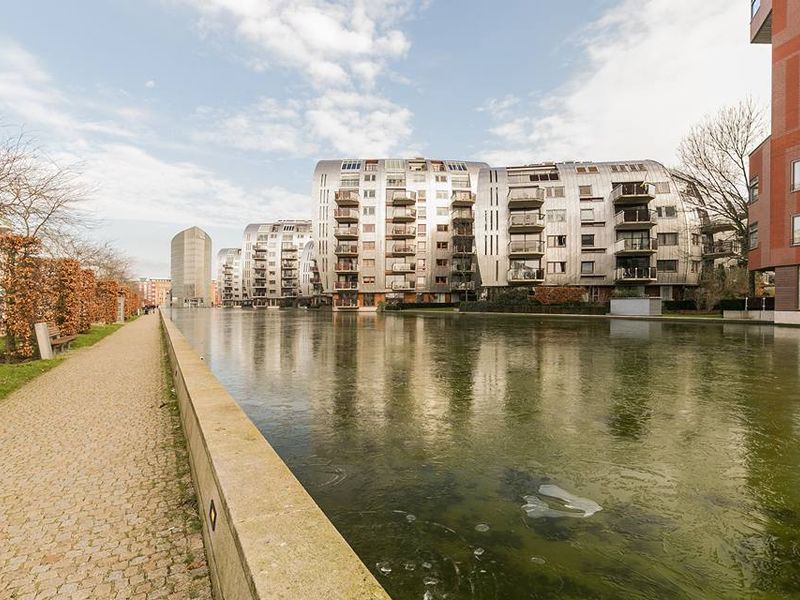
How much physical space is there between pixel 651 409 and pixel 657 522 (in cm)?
346

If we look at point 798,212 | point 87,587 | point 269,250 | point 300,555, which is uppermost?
point 269,250

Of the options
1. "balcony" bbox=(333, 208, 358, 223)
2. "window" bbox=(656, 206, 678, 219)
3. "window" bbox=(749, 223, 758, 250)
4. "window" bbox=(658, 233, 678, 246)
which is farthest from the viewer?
"balcony" bbox=(333, 208, 358, 223)

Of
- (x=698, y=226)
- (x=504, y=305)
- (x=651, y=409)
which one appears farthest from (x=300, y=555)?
(x=698, y=226)

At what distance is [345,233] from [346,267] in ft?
15.1

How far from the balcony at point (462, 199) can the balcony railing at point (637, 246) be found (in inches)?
776

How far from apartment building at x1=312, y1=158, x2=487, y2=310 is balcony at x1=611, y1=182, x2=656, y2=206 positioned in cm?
1828

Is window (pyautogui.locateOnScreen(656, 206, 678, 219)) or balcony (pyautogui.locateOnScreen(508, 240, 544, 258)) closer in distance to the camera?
window (pyautogui.locateOnScreen(656, 206, 678, 219))

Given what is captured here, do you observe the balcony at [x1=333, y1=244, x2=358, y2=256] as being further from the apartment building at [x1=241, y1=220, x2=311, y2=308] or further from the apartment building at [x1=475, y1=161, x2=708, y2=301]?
the apartment building at [x1=241, y1=220, x2=311, y2=308]

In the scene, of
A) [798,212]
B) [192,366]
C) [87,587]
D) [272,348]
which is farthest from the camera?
[798,212]

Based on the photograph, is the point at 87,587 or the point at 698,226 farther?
the point at 698,226

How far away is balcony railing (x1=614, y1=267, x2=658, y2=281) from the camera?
45.0 m

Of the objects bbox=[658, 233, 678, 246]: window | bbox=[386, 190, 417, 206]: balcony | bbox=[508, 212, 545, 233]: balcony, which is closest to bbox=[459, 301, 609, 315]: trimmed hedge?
bbox=[508, 212, 545, 233]: balcony

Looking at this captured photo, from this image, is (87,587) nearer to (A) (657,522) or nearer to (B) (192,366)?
(A) (657,522)

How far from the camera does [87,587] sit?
2502 millimetres
